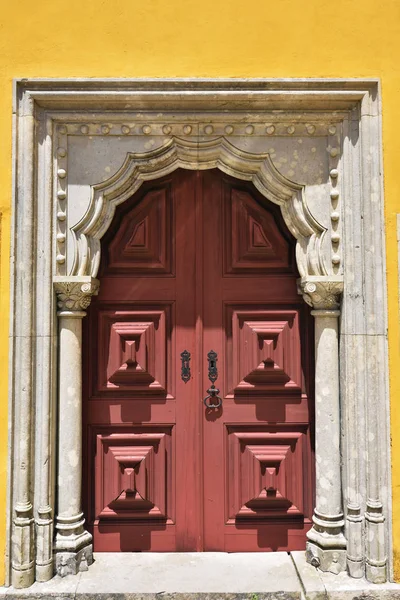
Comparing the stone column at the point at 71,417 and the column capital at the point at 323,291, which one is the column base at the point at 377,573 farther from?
the stone column at the point at 71,417

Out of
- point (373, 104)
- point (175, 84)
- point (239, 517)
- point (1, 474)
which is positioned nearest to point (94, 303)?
point (1, 474)

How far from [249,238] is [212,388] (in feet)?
3.29

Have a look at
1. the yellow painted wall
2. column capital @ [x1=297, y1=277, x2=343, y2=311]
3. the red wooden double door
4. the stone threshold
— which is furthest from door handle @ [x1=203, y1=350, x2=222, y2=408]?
the yellow painted wall

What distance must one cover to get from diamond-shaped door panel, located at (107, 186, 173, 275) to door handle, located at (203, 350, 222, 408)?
63 centimetres

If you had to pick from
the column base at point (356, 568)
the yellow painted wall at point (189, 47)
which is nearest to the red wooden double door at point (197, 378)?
the column base at point (356, 568)

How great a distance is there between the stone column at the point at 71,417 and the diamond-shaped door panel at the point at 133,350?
0.21 metres

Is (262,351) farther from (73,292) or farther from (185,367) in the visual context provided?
(73,292)

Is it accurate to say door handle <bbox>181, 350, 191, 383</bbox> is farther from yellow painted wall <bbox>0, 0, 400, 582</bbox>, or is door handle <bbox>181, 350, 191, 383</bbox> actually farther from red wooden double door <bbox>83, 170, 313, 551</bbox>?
yellow painted wall <bbox>0, 0, 400, 582</bbox>

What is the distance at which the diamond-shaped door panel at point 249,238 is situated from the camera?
3.34 meters

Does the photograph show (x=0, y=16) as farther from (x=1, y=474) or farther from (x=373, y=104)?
(x=1, y=474)

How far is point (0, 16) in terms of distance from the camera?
9.96ft

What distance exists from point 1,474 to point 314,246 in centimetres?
230

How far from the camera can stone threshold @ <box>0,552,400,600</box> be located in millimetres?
Result: 2869

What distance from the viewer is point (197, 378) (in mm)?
3311
